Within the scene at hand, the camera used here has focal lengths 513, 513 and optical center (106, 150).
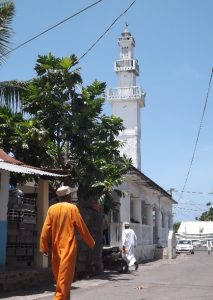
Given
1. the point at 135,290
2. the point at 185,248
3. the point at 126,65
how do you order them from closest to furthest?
the point at 135,290 < the point at 185,248 < the point at 126,65

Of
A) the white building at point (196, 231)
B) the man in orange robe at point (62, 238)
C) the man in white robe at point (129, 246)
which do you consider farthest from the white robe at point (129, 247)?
the white building at point (196, 231)

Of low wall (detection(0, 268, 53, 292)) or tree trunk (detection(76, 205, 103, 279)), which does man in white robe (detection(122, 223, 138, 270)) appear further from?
low wall (detection(0, 268, 53, 292))

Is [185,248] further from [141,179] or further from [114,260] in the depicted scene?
[114,260]

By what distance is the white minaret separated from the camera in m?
41.7

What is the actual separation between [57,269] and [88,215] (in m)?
9.27

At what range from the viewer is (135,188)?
26.6m

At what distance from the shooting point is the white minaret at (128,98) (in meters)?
41.7

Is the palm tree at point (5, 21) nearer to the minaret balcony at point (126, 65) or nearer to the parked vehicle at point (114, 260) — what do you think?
the parked vehicle at point (114, 260)

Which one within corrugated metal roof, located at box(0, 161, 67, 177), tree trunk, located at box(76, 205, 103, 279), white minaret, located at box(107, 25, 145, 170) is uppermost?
white minaret, located at box(107, 25, 145, 170)

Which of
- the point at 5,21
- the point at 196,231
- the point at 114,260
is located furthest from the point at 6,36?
the point at 196,231

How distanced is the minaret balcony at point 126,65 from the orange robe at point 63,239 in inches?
1542

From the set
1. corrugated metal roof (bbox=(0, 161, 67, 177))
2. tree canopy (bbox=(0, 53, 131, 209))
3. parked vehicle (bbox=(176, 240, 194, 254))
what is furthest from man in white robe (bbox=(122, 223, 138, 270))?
parked vehicle (bbox=(176, 240, 194, 254))

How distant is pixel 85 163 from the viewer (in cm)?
1491

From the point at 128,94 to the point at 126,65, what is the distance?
3.42m
